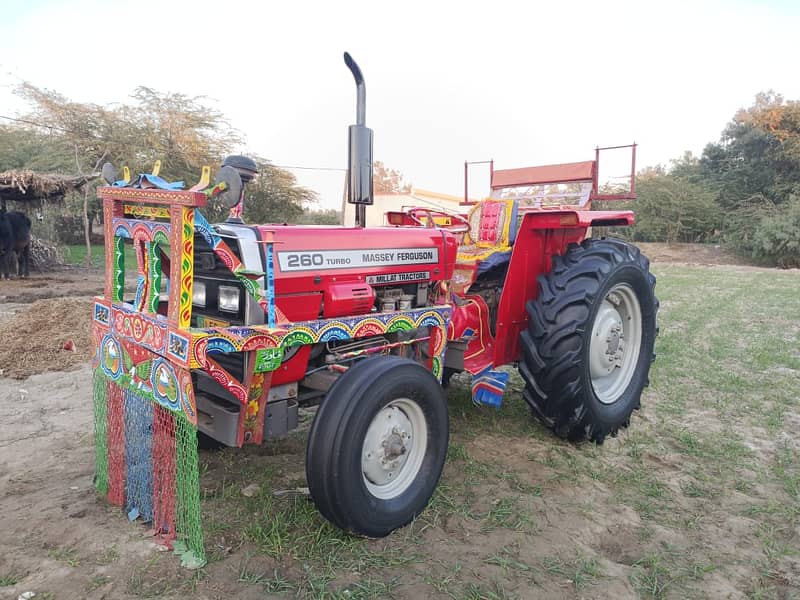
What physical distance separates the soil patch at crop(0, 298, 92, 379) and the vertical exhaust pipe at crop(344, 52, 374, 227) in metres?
3.76

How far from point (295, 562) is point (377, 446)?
580 mm

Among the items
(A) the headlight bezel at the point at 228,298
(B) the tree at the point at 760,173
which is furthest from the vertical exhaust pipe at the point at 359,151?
(B) the tree at the point at 760,173

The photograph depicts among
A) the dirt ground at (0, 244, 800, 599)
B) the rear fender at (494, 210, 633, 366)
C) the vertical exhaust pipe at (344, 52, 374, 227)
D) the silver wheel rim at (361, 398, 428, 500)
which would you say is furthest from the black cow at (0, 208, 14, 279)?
the silver wheel rim at (361, 398, 428, 500)

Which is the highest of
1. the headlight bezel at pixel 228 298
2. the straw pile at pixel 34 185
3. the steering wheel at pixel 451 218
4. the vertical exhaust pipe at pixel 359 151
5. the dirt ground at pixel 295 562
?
the straw pile at pixel 34 185

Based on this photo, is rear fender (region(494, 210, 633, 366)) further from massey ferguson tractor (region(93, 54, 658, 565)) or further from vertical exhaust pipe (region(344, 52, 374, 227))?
vertical exhaust pipe (region(344, 52, 374, 227))

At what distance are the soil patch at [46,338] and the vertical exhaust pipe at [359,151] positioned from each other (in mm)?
3758

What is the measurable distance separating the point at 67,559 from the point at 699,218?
29147 millimetres

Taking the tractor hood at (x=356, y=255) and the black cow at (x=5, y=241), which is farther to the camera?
the black cow at (x=5, y=241)

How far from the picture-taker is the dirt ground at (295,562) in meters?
2.25

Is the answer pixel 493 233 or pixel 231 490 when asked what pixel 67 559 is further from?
pixel 493 233

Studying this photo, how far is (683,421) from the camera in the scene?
4.15 metres

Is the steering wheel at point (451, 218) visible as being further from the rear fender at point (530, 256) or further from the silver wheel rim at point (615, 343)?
the silver wheel rim at point (615, 343)

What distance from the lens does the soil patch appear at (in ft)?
17.1

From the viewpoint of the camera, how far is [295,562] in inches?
93.2
